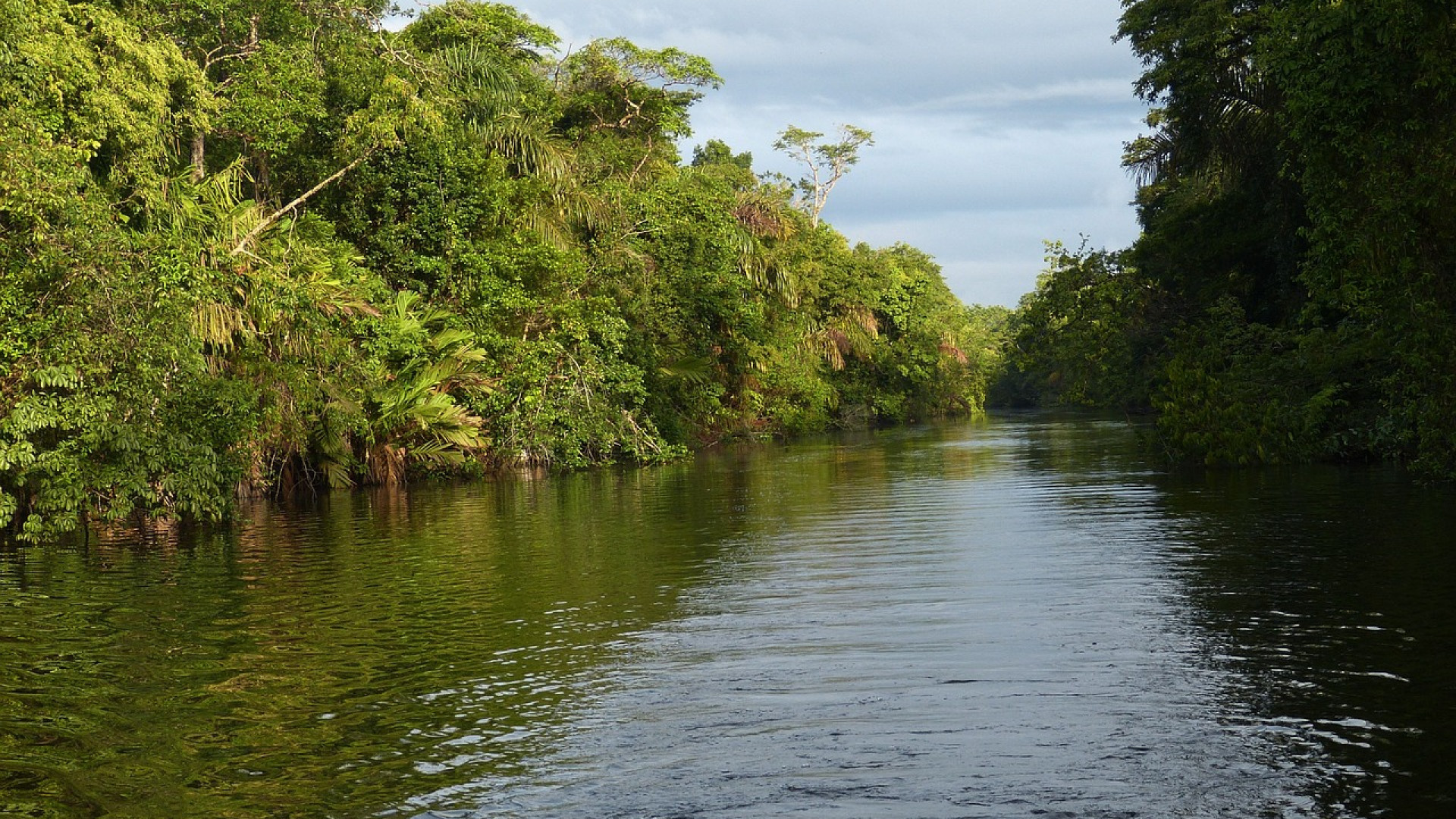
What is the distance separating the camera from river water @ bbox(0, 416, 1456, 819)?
5414mm

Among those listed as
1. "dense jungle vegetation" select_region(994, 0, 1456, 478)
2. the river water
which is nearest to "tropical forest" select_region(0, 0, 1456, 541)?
"dense jungle vegetation" select_region(994, 0, 1456, 478)

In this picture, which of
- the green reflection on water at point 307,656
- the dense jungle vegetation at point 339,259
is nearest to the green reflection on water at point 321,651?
the green reflection on water at point 307,656

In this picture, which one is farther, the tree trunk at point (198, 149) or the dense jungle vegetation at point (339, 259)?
the tree trunk at point (198, 149)

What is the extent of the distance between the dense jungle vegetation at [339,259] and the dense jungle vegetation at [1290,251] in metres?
10.5

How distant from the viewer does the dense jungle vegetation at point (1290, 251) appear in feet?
49.9

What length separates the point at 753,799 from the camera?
527 cm

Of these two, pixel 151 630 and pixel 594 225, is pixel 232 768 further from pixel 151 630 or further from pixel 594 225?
pixel 594 225

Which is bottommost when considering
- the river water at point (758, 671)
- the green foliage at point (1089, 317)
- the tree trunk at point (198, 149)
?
the river water at point (758, 671)

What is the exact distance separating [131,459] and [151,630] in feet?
24.1

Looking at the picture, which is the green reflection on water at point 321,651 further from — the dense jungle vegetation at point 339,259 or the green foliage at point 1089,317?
the green foliage at point 1089,317

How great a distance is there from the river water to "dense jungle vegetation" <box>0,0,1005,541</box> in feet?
7.95

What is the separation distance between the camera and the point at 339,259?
23.6m

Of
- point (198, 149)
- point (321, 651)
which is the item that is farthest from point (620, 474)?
point (321, 651)

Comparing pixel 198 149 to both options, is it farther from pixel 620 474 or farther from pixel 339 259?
pixel 620 474
